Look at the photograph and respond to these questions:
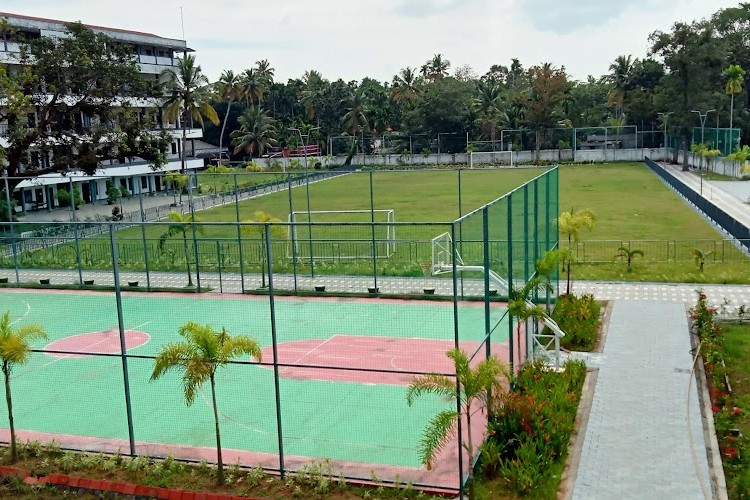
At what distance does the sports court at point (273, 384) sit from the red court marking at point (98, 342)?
4cm

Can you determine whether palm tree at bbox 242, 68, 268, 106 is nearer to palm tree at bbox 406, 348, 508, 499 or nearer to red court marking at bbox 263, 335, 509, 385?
red court marking at bbox 263, 335, 509, 385

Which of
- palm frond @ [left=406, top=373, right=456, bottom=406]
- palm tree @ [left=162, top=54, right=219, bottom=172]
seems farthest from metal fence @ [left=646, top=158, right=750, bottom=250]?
palm tree @ [left=162, top=54, right=219, bottom=172]

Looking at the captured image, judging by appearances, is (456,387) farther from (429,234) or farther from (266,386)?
(429,234)

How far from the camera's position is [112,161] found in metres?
48.2

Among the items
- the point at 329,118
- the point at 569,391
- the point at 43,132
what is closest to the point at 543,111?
the point at 329,118

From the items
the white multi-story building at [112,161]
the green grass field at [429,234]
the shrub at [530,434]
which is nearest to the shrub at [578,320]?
the green grass field at [429,234]

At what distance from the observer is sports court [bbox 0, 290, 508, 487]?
432 inches

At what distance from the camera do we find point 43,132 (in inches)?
1238

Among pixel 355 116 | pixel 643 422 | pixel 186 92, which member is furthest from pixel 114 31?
pixel 643 422

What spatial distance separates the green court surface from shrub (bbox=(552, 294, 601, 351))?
196cm

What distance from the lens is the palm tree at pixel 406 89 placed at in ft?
281

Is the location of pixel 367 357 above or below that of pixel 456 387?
below

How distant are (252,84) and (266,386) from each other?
68.0 m

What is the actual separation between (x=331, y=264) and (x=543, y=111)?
53514 mm
